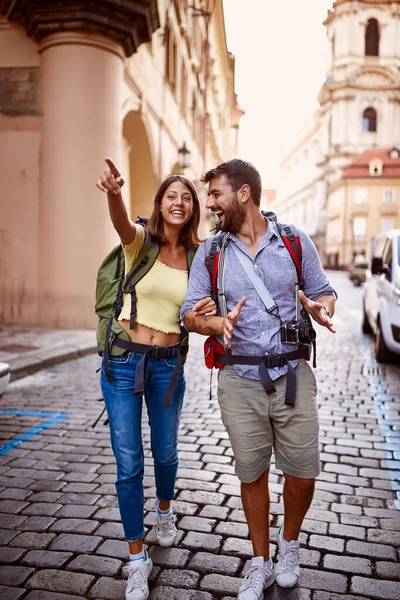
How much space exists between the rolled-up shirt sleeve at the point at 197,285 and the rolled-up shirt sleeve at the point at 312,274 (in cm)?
48

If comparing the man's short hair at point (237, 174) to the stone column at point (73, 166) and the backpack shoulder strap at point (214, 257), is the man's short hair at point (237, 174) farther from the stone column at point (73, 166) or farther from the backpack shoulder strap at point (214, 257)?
the stone column at point (73, 166)

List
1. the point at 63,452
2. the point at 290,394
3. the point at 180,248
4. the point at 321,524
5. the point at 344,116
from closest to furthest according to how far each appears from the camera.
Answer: the point at 290,394 → the point at 180,248 → the point at 321,524 → the point at 63,452 → the point at 344,116

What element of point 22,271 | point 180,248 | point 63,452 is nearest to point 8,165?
point 22,271

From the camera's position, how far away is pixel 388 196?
64250mm

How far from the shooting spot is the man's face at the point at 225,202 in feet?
9.27

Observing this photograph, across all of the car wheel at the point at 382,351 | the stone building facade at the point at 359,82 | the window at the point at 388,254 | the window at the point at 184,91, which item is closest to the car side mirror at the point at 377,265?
the window at the point at 388,254

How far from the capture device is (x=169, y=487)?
323cm

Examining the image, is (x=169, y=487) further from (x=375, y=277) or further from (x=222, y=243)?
(x=375, y=277)

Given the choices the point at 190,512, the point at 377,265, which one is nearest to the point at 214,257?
the point at 190,512

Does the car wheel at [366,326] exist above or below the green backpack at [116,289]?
below

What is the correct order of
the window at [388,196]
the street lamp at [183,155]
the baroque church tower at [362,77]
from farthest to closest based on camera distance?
the baroque church tower at [362,77] < the window at [388,196] < the street lamp at [183,155]

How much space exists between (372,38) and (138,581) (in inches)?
3091

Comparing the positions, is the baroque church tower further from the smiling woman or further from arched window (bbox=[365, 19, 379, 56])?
the smiling woman

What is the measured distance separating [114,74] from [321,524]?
412 inches
